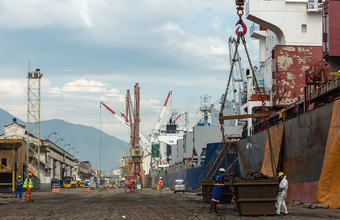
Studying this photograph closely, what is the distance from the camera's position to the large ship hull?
2516 centimetres

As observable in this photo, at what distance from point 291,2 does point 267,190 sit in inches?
1180

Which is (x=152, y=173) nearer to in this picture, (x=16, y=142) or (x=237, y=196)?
(x=16, y=142)

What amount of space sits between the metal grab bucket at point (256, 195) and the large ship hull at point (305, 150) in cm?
621

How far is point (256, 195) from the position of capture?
18.5m

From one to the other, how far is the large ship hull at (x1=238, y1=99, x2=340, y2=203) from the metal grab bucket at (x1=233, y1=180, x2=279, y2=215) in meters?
6.21

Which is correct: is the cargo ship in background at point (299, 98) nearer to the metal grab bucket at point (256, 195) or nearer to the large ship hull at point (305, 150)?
the large ship hull at point (305, 150)

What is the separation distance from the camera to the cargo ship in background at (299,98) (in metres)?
24.9

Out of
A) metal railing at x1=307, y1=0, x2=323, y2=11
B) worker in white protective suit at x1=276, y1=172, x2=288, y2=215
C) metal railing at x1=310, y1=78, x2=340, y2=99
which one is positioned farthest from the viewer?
metal railing at x1=307, y1=0, x2=323, y2=11

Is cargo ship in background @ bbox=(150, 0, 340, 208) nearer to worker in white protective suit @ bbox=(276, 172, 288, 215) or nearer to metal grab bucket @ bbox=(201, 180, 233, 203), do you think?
worker in white protective suit @ bbox=(276, 172, 288, 215)

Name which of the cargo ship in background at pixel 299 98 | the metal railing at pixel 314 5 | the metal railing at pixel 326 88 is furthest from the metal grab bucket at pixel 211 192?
the metal railing at pixel 314 5

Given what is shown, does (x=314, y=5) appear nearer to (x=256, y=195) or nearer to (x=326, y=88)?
(x=326, y=88)

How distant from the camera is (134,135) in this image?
132875 millimetres

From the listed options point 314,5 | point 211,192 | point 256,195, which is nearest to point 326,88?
point 211,192

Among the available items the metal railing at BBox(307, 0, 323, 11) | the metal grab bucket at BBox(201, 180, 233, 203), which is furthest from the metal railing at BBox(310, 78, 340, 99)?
the metal railing at BBox(307, 0, 323, 11)
